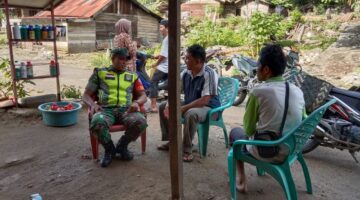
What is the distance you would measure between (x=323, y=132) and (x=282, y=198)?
1148 millimetres

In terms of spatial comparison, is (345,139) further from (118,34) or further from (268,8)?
(268,8)

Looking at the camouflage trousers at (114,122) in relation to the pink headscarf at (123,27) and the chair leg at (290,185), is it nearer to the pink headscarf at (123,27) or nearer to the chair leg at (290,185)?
the chair leg at (290,185)

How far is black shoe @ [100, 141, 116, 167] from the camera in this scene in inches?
136

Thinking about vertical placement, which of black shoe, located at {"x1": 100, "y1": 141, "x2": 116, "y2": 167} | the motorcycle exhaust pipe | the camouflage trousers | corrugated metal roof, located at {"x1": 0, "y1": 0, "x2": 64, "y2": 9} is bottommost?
black shoe, located at {"x1": 100, "y1": 141, "x2": 116, "y2": 167}

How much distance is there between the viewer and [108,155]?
138 inches

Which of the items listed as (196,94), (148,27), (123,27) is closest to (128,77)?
(196,94)

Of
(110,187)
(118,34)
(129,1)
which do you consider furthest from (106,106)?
(129,1)

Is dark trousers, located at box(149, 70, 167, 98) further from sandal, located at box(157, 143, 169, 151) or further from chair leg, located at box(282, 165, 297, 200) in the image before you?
chair leg, located at box(282, 165, 297, 200)

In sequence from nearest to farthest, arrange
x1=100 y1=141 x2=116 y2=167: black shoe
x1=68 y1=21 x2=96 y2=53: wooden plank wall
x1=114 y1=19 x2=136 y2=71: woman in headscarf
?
x1=100 y1=141 x2=116 y2=167: black shoe
x1=114 y1=19 x2=136 y2=71: woman in headscarf
x1=68 y1=21 x2=96 y2=53: wooden plank wall

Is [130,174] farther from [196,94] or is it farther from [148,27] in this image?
[148,27]

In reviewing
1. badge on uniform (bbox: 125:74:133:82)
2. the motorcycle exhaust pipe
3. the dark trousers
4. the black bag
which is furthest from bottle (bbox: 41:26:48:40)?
the motorcycle exhaust pipe

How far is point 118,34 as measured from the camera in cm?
503

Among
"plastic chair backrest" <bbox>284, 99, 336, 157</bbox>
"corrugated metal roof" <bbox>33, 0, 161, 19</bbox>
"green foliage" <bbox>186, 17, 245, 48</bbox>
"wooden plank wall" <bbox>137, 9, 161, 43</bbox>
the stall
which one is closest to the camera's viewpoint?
"plastic chair backrest" <bbox>284, 99, 336, 157</bbox>

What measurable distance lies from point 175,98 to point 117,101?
1.26 meters
